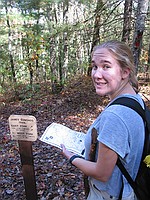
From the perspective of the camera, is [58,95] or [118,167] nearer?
[118,167]

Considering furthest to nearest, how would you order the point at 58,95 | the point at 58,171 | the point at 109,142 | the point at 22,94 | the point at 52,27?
the point at 22,94
the point at 58,95
the point at 52,27
the point at 58,171
the point at 109,142

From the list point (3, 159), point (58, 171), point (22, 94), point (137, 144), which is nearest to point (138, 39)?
point (58, 171)

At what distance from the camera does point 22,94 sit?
1068 centimetres

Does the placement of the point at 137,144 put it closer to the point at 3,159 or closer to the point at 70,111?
the point at 3,159

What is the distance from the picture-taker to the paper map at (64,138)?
6.65 feet

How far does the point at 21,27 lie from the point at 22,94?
132 inches

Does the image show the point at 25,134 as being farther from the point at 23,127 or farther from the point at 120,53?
the point at 120,53

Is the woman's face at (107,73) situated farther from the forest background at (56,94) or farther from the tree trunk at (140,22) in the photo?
the tree trunk at (140,22)

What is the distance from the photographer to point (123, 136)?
1265 mm

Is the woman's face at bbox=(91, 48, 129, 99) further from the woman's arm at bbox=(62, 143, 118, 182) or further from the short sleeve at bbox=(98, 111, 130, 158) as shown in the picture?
the woman's arm at bbox=(62, 143, 118, 182)

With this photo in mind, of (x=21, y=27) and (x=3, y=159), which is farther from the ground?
(x=21, y=27)

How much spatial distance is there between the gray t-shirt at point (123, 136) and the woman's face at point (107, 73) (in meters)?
0.13

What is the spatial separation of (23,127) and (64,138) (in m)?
0.82

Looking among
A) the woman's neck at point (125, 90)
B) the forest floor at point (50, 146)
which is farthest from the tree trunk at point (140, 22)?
the woman's neck at point (125, 90)
